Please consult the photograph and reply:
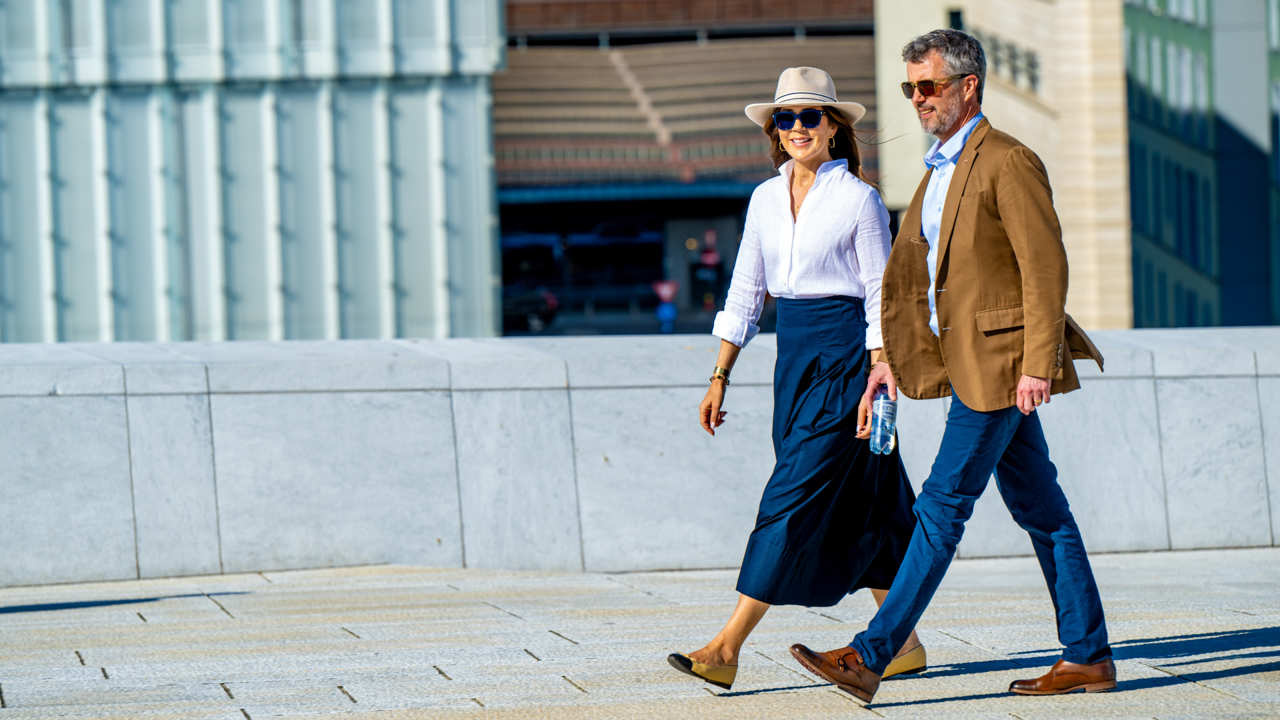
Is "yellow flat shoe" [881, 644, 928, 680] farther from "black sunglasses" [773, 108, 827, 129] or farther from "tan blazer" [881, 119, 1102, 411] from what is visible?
"black sunglasses" [773, 108, 827, 129]

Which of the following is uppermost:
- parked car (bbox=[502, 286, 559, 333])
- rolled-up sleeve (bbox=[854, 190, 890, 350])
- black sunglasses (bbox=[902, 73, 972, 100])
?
black sunglasses (bbox=[902, 73, 972, 100])

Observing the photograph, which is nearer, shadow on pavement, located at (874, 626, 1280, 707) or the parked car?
shadow on pavement, located at (874, 626, 1280, 707)

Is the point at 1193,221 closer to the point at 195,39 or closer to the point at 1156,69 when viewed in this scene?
the point at 1156,69

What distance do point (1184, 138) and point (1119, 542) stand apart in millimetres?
36855

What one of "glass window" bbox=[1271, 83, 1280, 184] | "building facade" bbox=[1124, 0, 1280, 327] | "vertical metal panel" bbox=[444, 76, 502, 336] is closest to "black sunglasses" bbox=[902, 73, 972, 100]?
"vertical metal panel" bbox=[444, 76, 502, 336]

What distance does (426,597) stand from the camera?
5.95m

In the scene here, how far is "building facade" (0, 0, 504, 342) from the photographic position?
81.2 feet

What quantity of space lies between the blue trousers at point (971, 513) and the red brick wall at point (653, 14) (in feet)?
244

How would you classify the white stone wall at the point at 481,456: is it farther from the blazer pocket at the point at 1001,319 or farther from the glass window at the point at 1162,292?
the glass window at the point at 1162,292

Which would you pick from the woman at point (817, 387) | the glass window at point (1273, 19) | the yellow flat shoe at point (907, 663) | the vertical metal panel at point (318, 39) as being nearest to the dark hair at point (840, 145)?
the woman at point (817, 387)

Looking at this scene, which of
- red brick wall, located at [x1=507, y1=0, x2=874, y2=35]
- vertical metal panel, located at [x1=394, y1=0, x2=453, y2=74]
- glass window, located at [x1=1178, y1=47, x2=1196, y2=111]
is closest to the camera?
vertical metal panel, located at [x1=394, y1=0, x2=453, y2=74]

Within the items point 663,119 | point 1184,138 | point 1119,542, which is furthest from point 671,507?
point 663,119

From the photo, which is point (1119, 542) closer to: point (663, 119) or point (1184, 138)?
point (1184, 138)

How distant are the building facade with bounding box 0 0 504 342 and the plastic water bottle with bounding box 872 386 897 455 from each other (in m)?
20.8
